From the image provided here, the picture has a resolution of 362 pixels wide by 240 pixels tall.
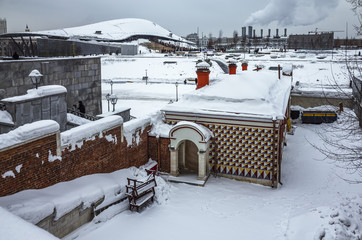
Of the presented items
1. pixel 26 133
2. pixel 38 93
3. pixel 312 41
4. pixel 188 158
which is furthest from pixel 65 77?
pixel 312 41

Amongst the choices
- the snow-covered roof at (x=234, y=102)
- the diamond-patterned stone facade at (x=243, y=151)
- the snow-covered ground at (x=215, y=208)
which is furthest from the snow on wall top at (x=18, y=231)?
the diamond-patterned stone facade at (x=243, y=151)

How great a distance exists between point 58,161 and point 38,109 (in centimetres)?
283

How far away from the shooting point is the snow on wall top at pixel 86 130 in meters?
9.05

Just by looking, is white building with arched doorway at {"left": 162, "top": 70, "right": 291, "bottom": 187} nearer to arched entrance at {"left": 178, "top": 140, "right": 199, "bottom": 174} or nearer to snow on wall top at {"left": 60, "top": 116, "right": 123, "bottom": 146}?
arched entrance at {"left": 178, "top": 140, "right": 199, "bottom": 174}

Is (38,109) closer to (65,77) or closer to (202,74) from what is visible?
(65,77)

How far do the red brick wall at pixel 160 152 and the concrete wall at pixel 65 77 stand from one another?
544 centimetres

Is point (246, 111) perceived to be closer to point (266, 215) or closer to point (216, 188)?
point (216, 188)

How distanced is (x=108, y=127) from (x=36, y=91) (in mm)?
2643

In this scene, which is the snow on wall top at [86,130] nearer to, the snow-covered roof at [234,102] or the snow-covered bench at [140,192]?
the snow-covered bench at [140,192]

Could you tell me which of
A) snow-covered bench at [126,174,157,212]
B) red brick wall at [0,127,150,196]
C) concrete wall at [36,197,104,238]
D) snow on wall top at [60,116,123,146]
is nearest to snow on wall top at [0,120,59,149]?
red brick wall at [0,127,150,196]

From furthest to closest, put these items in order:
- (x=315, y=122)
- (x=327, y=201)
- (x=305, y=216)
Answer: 1. (x=315, y=122)
2. (x=327, y=201)
3. (x=305, y=216)

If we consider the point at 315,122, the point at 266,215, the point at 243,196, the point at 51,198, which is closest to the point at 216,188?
the point at 243,196

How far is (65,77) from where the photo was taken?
51.1ft

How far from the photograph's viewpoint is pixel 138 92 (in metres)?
32.9
